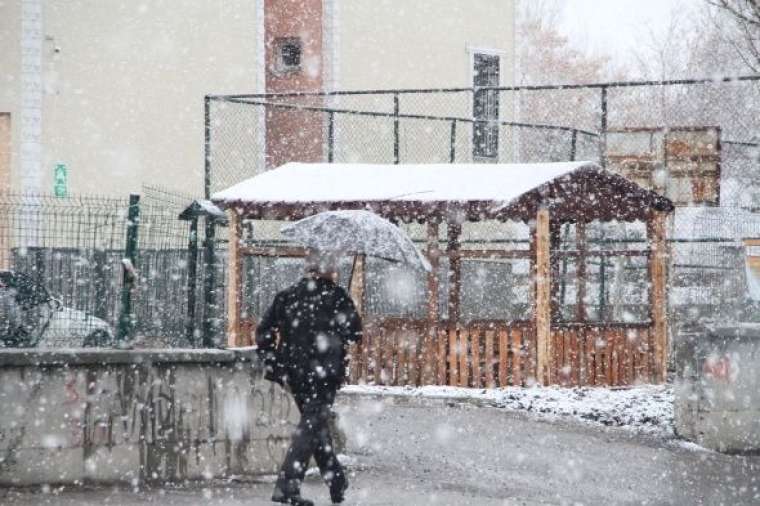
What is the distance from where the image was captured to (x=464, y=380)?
16188 mm

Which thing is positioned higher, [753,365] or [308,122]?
[308,122]

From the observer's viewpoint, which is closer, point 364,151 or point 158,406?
point 158,406

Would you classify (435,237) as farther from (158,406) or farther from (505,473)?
(158,406)

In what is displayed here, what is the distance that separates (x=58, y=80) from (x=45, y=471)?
15350 mm

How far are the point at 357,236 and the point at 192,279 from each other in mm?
6264

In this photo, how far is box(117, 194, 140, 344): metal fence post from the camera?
13148 mm

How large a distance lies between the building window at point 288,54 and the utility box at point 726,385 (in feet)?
54.4

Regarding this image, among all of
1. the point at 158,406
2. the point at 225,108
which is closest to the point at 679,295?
the point at 225,108

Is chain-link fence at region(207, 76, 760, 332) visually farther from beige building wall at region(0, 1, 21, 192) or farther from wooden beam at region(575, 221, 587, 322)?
beige building wall at region(0, 1, 21, 192)

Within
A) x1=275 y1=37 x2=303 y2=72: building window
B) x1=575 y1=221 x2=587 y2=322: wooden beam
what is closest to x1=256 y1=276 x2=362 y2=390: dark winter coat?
x1=575 y1=221 x2=587 y2=322: wooden beam

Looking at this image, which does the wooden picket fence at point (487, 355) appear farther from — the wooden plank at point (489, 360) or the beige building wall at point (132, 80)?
the beige building wall at point (132, 80)

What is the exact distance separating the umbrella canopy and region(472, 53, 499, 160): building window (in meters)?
15.7

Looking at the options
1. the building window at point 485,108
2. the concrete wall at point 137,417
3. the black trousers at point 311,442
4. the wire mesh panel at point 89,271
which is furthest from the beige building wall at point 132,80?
the black trousers at point 311,442

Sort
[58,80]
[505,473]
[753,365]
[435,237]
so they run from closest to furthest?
[505,473] → [753,365] → [435,237] → [58,80]
